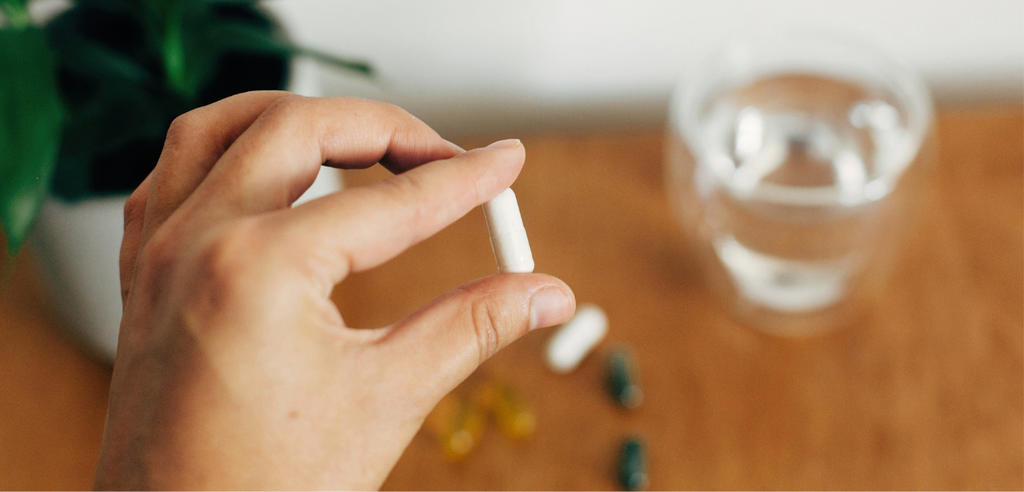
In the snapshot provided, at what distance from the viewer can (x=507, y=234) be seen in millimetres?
282

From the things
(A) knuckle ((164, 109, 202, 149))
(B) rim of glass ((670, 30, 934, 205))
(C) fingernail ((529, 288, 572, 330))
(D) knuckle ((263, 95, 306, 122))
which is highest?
(B) rim of glass ((670, 30, 934, 205))

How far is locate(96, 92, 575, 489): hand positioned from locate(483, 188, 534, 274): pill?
1 cm

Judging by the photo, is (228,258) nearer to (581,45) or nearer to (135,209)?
(135,209)

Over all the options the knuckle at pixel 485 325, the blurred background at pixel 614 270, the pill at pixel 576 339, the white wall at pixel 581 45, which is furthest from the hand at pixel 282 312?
the white wall at pixel 581 45

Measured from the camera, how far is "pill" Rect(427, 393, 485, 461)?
1.55ft

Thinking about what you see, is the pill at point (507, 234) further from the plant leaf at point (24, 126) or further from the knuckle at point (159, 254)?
the plant leaf at point (24, 126)

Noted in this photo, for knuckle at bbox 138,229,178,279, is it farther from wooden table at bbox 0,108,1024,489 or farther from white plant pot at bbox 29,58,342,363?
wooden table at bbox 0,108,1024,489

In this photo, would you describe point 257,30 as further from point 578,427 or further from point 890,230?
point 890,230

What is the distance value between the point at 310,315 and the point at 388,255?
0.11 ft

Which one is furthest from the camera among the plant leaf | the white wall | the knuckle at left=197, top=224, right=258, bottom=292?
the white wall

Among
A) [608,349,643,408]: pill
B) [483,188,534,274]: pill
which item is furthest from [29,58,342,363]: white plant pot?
[608,349,643,408]: pill

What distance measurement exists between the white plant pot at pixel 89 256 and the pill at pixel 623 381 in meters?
0.22

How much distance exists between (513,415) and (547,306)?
23 centimetres

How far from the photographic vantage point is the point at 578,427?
0.48 metres
